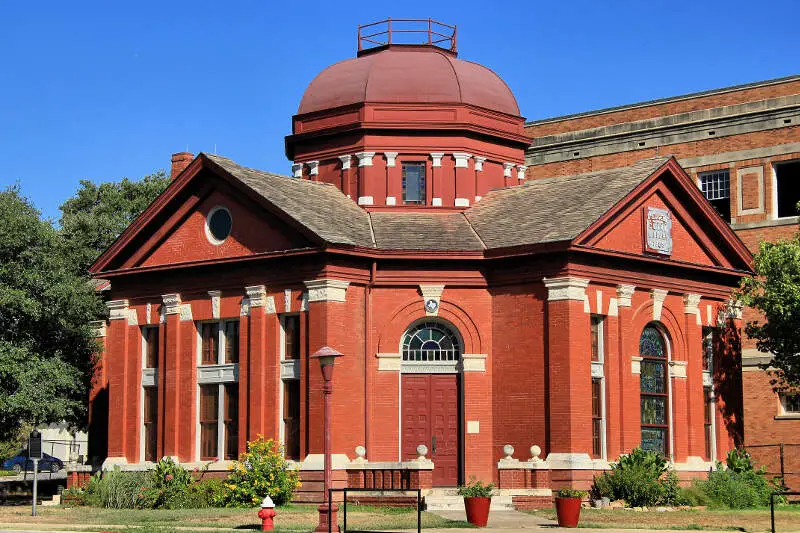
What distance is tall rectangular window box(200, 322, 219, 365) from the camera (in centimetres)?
4144

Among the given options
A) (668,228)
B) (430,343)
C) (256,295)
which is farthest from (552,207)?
(256,295)

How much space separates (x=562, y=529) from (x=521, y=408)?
8917 millimetres

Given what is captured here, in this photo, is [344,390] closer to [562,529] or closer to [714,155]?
[562,529]

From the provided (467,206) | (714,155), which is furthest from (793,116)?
(467,206)

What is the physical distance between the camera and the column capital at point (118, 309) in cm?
4328

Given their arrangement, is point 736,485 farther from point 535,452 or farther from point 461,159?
point 461,159

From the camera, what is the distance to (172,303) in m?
41.9

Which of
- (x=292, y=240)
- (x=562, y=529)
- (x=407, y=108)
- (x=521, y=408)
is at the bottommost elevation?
(x=562, y=529)

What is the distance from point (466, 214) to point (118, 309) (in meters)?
11.8

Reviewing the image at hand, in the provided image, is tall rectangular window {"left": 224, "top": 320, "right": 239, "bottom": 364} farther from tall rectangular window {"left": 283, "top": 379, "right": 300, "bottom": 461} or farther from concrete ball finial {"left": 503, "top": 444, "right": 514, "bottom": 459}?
concrete ball finial {"left": 503, "top": 444, "right": 514, "bottom": 459}

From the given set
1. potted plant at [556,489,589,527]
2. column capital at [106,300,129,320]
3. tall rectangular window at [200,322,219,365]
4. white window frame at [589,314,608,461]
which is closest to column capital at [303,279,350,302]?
tall rectangular window at [200,322,219,365]

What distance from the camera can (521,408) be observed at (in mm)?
38625

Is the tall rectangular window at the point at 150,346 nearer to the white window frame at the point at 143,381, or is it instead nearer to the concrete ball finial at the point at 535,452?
the white window frame at the point at 143,381

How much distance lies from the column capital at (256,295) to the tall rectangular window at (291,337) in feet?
2.78
